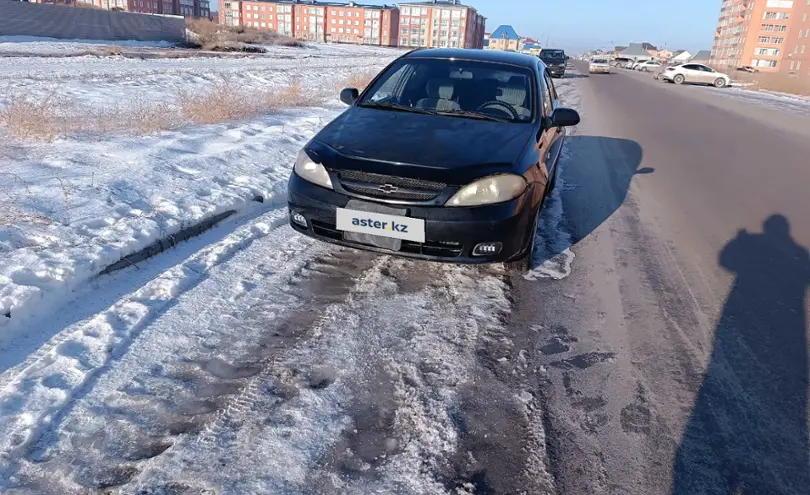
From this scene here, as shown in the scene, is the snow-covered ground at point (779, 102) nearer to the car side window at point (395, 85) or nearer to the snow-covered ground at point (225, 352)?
the car side window at point (395, 85)

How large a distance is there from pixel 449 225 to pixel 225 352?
149 centimetres

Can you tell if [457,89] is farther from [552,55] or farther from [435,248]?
[552,55]

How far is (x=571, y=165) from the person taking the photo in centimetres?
837

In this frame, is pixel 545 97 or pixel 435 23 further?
pixel 435 23

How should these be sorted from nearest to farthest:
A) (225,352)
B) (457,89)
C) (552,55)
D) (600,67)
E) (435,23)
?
(225,352) < (457,89) < (552,55) < (600,67) < (435,23)

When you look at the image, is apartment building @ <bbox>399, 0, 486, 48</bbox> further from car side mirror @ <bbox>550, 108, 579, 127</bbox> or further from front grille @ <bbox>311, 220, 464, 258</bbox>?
front grille @ <bbox>311, 220, 464, 258</bbox>

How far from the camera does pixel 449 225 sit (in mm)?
3408

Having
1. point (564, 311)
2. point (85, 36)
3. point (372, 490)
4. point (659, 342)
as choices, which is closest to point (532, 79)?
point (564, 311)

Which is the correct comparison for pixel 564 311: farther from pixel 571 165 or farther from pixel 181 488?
pixel 571 165

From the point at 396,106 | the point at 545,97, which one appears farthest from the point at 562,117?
the point at 396,106

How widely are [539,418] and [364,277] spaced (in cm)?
175

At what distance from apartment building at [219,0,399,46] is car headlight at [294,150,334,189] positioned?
11064cm

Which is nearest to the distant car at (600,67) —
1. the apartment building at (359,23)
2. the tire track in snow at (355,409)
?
the tire track in snow at (355,409)

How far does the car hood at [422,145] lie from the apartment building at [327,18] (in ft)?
361
